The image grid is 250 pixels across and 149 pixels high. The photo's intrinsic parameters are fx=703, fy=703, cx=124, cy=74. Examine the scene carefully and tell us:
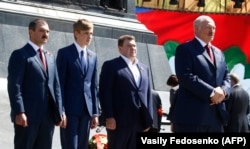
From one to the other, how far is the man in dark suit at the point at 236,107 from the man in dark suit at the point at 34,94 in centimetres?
373

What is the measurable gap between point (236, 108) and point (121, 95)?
3150mm

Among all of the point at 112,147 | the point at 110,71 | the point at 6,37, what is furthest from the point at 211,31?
the point at 6,37

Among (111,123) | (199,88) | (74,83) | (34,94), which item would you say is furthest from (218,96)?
(34,94)

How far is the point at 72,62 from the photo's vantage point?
792 centimetres

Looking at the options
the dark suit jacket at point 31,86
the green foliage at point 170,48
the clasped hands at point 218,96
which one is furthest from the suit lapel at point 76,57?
the green foliage at point 170,48

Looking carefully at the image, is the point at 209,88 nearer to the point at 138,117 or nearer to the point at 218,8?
the point at 138,117

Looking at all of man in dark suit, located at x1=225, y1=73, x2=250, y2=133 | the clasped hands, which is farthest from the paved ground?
the clasped hands

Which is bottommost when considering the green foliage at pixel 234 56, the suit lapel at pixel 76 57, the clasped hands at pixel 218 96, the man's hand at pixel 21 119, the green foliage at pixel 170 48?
the green foliage at pixel 234 56

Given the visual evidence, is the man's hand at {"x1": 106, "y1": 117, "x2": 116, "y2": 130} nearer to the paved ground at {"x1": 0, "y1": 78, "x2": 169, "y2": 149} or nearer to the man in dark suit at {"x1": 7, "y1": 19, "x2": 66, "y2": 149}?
the man in dark suit at {"x1": 7, "y1": 19, "x2": 66, "y2": 149}

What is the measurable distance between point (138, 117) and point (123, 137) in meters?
0.28

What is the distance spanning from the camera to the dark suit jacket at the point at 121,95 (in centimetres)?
794

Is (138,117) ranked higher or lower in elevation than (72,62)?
lower

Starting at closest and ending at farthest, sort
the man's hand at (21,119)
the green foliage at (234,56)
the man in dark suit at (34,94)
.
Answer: the man's hand at (21,119) < the man in dark suit at (34,94) < the green foliage at (234,56)

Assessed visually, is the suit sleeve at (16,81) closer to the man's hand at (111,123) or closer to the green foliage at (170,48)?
the man's hand at (111,123)
